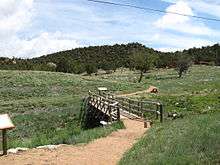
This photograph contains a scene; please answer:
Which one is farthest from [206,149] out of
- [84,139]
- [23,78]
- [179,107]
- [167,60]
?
[167,60]

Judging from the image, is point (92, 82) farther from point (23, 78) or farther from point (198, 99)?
point (198, 99)

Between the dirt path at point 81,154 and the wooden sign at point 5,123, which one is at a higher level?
the wooden sign at point 5,123

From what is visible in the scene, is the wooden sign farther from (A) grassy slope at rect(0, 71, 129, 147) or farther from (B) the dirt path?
(A) grassy slope at rect(0, 71, 129, 147)

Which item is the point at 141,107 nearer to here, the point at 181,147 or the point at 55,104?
the point at 181,147

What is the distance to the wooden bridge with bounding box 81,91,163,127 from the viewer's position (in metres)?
33.5

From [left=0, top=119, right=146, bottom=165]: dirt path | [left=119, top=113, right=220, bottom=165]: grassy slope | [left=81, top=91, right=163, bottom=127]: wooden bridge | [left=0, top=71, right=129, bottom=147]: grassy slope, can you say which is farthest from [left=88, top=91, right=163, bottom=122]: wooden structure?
[left=119, top=113, right=220, bottom=165]: grassy slope

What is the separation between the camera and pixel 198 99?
171 ft

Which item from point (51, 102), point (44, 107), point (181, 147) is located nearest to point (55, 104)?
point (44, 107)

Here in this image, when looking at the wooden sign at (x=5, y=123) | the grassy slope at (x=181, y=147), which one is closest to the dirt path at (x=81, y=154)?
the grassy slope at (x=181, y=147)

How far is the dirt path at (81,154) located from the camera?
19438 millimetres

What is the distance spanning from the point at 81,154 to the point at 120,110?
19.0 metres

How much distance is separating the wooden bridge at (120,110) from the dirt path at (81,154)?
873 cm

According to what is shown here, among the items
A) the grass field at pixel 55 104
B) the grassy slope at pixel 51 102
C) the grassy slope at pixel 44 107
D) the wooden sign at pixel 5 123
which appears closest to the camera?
the wooden sign at pixel 5 123

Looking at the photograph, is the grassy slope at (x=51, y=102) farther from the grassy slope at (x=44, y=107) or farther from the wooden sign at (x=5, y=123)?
the wooden sign at (x=5, y=123)
